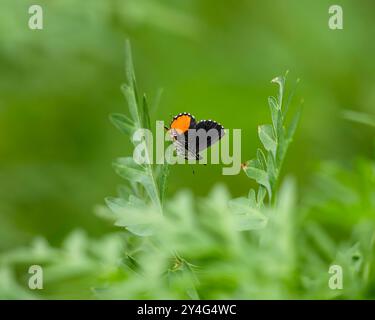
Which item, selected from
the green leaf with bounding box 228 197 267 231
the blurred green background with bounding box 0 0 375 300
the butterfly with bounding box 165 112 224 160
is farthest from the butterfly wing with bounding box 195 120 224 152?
the blurred green background with bounding box 0 0 375 300

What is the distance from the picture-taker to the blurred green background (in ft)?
6.81

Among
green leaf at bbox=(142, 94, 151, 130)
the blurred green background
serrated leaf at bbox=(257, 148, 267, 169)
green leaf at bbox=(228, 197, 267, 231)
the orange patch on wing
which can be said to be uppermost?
the blurred green background

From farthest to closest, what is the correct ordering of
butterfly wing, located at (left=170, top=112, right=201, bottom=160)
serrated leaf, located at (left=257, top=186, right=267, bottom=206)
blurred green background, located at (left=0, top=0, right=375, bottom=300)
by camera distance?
1. blurred green background, located at (left=0, top=0, right=375, bottom=300)
2. butterfly wing, located at (left=170, top=112, right=201, bottom=160)
3. serrated leaf, located at (left=257, top=186, right=267, bottom=206)

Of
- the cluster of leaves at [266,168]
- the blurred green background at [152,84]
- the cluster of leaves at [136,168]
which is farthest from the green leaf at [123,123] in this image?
the blurred green background at [152,84]

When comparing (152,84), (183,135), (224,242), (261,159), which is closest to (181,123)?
(183,135)

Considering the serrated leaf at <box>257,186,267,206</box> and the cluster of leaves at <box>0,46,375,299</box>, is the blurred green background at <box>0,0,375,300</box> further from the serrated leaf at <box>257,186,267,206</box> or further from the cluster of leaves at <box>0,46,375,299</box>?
the serrated leaf at <box>257,186,267,206</box>

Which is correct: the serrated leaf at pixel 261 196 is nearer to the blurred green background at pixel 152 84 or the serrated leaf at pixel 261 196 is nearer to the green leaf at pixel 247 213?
the green leaf at pixel 247 213

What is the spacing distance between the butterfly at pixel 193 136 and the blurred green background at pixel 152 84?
0.99 metres

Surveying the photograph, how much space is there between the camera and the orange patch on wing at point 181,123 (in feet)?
2.65

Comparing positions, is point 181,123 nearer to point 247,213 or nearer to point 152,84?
point 247,213

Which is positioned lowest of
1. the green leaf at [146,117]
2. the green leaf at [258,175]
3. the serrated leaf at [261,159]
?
the green leaf at [258,175]

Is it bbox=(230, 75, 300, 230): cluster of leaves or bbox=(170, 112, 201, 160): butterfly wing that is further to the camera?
bbox=(170, 112, 201, 160): butterfly wing

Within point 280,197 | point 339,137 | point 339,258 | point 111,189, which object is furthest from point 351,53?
point 339,258

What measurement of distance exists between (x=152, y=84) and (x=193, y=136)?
161 cm
